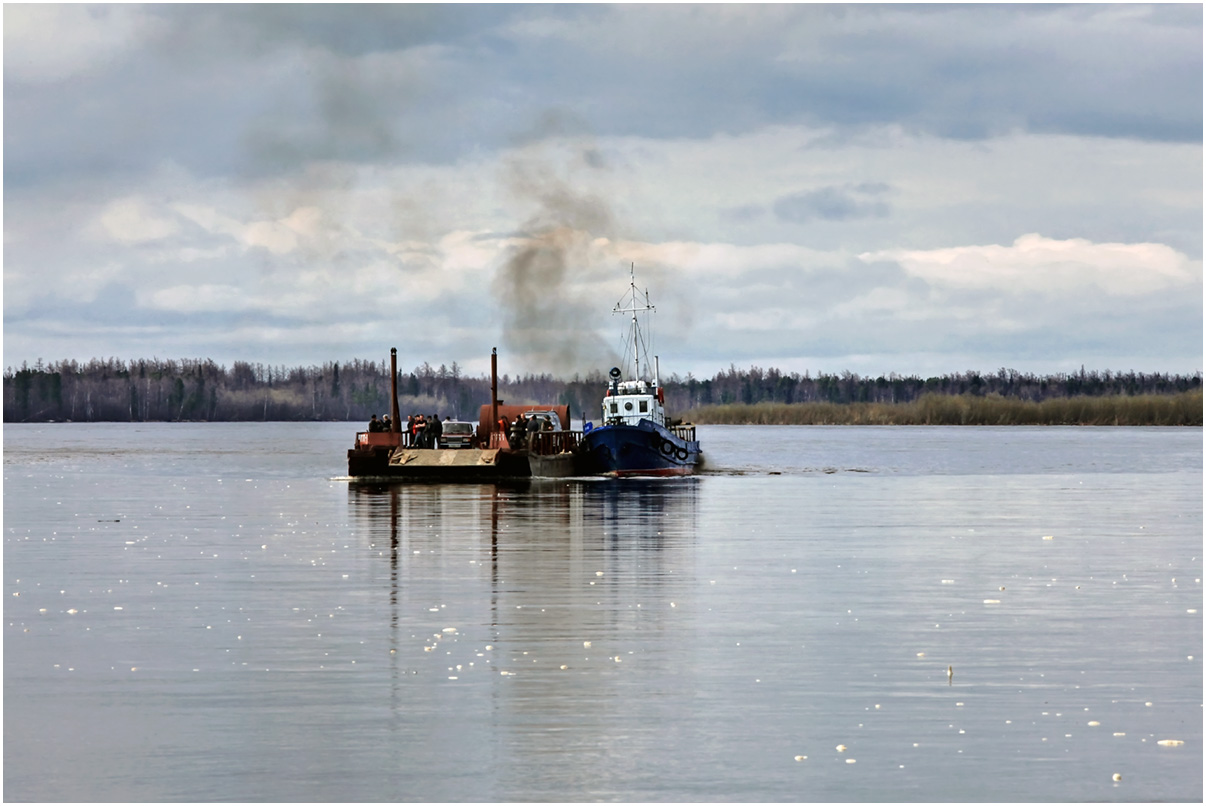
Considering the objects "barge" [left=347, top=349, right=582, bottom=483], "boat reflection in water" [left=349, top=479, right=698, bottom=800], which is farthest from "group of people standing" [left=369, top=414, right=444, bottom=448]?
"boat reflection in water" [left=349, top=479, right=698, bottom=800]

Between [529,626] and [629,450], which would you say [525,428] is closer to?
[629,450]

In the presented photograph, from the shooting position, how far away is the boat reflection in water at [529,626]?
15180 millimetres

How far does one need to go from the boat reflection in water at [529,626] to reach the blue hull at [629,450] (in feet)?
106

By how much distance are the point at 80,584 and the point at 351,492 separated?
119 feet

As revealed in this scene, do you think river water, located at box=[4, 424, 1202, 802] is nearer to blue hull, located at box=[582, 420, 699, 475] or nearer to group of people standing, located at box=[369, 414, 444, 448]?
group of people standing, located at box=[369, 414, 444, 448]

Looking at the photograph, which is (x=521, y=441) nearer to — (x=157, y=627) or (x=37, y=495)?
(x=37, y=495)

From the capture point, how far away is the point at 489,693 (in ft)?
57.0

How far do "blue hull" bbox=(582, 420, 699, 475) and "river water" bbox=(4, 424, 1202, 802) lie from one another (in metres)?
36.6

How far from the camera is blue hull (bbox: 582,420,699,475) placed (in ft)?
266

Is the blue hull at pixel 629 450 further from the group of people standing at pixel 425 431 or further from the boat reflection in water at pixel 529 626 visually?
the boat reflection in water at pixel 529 626

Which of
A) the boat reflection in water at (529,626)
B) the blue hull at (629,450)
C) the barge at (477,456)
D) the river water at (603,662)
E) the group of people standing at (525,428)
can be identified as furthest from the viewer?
the blue hull at (629,450)

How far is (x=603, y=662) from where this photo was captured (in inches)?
766

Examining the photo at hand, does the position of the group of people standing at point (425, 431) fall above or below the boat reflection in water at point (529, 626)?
above

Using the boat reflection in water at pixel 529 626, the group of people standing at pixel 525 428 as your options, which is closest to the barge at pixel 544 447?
the group of people standing at pixel 525 428
